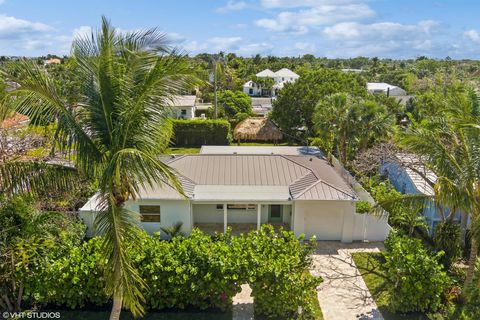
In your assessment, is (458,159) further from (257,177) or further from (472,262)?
(257,177)

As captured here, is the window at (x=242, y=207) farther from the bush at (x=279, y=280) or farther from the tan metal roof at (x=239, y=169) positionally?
the bush at (x=279, y=280)

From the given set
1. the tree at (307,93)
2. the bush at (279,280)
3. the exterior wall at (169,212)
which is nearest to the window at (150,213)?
the exterior wall at (169,212)

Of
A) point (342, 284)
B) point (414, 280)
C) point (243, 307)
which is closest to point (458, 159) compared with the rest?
point (414, 280)

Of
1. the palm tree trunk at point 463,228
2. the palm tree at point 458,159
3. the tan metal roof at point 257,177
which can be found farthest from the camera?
the tan metal roof at point 257,177

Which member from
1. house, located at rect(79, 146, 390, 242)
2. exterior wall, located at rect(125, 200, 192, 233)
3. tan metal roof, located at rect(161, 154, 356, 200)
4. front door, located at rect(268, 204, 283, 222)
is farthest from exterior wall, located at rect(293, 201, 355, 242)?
exterior wall, located at rect(125, 200, 192, 233)

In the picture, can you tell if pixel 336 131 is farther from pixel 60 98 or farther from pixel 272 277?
pixel 60 98

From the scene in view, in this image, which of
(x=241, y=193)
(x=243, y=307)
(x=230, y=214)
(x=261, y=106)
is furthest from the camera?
(x=261, y=106)

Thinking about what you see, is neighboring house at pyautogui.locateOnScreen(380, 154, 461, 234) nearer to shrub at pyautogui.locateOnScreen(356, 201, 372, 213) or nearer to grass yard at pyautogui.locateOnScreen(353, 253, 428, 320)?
shrub at pyautogui.locateOnScreen(356, 201, 372, 213)

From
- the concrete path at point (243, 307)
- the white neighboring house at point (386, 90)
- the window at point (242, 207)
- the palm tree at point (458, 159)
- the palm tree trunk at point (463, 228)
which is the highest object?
the white neighboring house at point (386, 90)
